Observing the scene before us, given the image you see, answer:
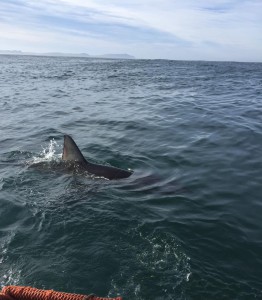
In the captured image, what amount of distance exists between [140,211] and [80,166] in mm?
3243

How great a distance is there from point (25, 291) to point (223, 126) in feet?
52.0

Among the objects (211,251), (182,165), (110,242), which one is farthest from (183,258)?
(182,165)

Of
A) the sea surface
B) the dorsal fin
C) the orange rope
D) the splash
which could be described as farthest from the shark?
the orange rope

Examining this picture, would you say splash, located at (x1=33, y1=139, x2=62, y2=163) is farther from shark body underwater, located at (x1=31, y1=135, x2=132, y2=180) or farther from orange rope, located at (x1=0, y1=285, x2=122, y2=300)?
orange rope, located at (x1=0, y1=285, x2=122, y2=300)

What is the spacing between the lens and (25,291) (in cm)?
443

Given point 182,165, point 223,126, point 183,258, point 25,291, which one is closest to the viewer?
point 25,291

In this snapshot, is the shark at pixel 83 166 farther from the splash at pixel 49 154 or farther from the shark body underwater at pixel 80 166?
the splash at pixel 49 154

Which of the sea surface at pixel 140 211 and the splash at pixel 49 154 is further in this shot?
the splash at pixel 49 154

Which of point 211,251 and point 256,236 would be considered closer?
point 211,251

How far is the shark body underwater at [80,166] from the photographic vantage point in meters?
11.1

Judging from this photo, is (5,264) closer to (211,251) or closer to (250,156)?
(211,251)


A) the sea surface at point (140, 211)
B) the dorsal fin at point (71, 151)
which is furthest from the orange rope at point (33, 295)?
the dorsal fin at point (71, 151)

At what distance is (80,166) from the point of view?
Answer: 37.3ft

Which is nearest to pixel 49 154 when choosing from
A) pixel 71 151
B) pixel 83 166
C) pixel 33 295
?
pixel 71 151
